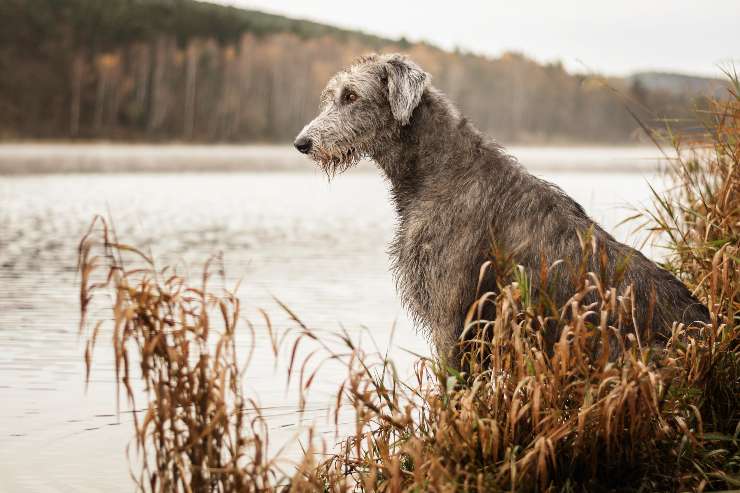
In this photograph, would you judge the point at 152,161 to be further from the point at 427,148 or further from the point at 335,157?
the point at 427,148

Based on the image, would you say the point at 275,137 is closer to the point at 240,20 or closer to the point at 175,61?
the point at 175,61

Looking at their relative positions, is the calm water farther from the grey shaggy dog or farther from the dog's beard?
the dog's beard

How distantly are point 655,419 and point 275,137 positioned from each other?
A: 75640 millimetres

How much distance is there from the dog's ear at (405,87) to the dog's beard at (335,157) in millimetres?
376

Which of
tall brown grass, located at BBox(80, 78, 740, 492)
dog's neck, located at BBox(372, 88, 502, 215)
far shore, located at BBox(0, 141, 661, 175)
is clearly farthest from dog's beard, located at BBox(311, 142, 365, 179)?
far shore, located at BBox(0, 141, 661, 175)

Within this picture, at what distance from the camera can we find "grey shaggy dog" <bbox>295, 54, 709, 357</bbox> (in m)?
4.98

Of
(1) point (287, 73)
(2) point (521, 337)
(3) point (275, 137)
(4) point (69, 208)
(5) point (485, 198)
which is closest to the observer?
(2) point (521, 337)

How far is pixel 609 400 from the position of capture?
4012mm

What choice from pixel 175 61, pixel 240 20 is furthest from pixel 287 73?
pixel 240 20

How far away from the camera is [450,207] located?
540 centimetres

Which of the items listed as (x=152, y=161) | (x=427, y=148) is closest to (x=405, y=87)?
(x=427, y=148)

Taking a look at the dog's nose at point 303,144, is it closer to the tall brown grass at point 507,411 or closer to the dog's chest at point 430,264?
the dog's chest at point 430,264

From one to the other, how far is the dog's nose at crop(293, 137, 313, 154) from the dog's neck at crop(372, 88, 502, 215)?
414 millimetres

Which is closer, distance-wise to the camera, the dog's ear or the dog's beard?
the dog's ear
